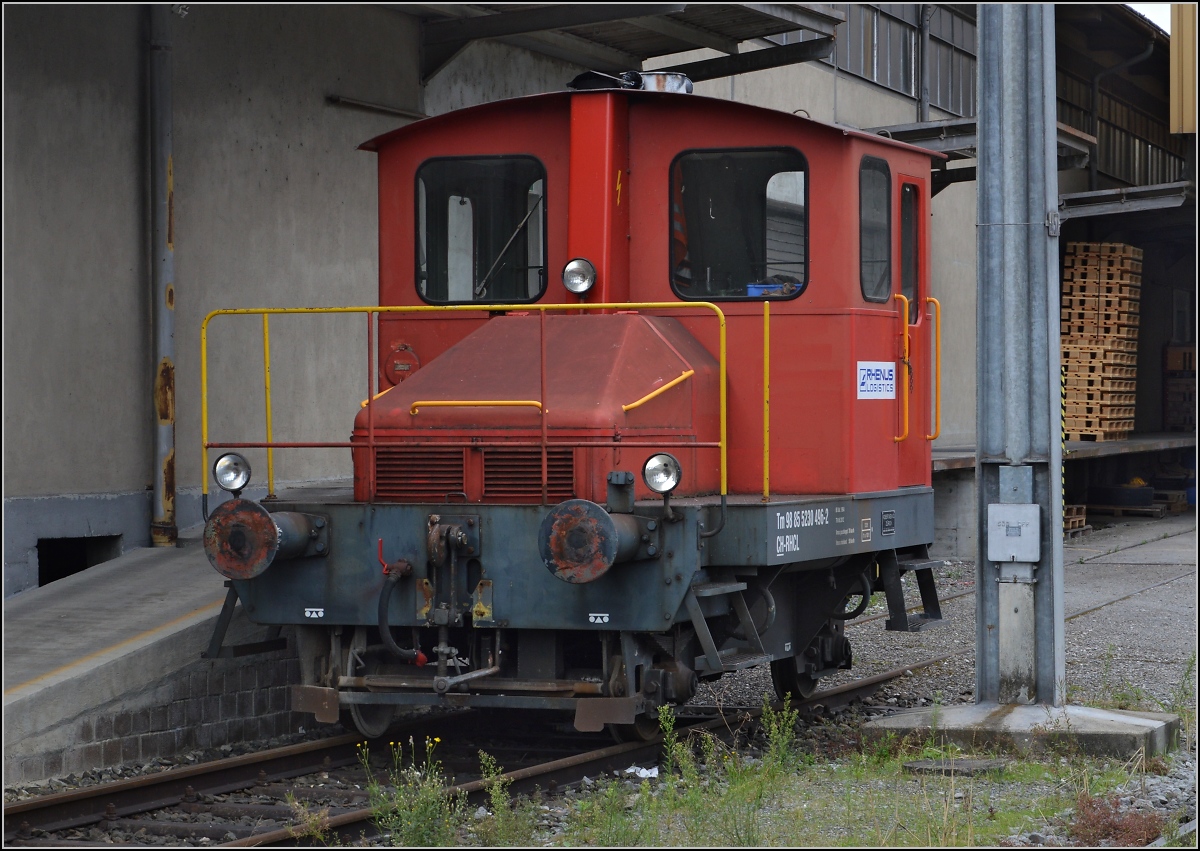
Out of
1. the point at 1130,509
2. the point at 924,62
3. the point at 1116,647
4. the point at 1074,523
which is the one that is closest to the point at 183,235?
the point at 1116,647

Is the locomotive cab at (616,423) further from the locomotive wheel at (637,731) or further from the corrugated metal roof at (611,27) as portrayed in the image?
the corrugated metal roof at (611,27)

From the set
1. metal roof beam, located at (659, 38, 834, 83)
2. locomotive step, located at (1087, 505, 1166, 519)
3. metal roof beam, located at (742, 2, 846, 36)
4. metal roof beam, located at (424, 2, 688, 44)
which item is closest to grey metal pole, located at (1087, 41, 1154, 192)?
locomotive step, located at (1087, 505, 1166, 519)

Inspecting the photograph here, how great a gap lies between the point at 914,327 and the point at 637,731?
113 inches

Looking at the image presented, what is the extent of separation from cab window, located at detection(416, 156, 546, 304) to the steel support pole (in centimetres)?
235

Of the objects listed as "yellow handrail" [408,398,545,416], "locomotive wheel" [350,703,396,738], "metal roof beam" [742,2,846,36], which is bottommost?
"locomotive wheel" [350,703,396,738]

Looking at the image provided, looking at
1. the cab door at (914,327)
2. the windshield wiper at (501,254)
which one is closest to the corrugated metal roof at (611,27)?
the windshield wiper at (501,254)

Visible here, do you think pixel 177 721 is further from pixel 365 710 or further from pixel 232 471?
pixel 232 471

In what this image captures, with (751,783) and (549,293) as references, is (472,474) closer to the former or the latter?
(549,293)

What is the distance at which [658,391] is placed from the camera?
7031 mm

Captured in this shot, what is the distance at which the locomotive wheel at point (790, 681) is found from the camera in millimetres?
8703

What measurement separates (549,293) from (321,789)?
110 inches

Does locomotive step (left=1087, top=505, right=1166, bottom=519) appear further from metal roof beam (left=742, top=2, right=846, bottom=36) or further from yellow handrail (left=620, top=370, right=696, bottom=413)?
yellow handrail (left=620, top=370, right=696, bottom=413)

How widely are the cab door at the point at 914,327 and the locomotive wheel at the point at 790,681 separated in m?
1.29

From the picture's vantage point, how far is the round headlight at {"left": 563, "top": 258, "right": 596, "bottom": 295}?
7.61m
